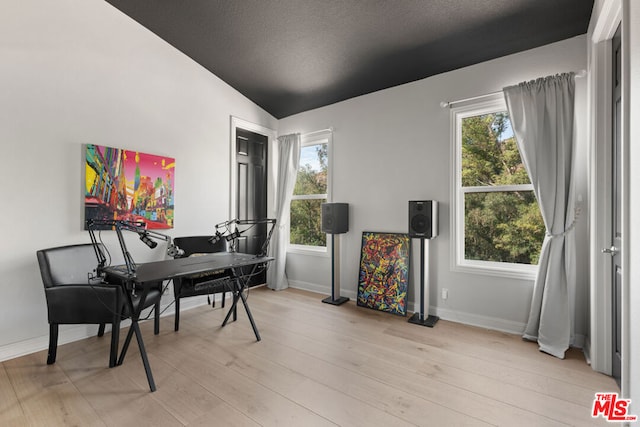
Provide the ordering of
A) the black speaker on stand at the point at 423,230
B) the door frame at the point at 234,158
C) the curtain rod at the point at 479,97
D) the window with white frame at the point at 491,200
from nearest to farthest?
the curtain rod at the point at 479,97 → the window with white frame at the point at 491,200 → the black speaker on stand at the point at 423,230 → the door frame at the point at 234,158

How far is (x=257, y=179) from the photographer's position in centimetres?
457

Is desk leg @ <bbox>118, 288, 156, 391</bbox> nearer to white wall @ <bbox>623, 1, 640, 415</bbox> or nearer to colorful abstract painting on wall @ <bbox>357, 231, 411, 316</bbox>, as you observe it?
colorful abstract painting on wall @ <bbox>357, 231, 411, 316</bbox>

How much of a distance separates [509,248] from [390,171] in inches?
58.1

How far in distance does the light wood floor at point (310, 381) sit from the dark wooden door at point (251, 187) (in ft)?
5.36

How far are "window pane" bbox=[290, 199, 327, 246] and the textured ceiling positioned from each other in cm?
161

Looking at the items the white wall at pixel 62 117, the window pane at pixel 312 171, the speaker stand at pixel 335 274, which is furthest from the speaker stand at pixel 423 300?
the white wall at pixel 62 117

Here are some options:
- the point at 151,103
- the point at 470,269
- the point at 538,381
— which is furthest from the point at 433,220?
the point at 151,103

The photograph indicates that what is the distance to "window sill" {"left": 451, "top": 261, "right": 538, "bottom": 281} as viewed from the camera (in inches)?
110

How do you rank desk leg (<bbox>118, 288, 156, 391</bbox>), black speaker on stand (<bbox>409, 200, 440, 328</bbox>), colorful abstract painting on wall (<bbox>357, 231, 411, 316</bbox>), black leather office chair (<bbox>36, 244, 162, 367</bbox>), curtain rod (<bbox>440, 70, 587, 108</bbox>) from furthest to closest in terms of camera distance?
colorful abstract painting on wall (<bbox>357, 231, 411, 316</bbox>)
black speaker on stand (<bbox>409, 200, 440, 328</bbox>)
curtain rod (<bbox>440, 70, 587, 108</bbox>)
black leather office chair (<bbox>36, 244, 162, 367</bbox>)
desk leg (<bbox>118, 288, 156, 391</bbox>)

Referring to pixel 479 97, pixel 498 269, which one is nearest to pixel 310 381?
pixel 498 269

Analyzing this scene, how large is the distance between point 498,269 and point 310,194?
257 centimetres

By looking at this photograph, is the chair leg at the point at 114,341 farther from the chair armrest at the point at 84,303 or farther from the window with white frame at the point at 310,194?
the window with white frame at the point at 310,194

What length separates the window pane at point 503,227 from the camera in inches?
113

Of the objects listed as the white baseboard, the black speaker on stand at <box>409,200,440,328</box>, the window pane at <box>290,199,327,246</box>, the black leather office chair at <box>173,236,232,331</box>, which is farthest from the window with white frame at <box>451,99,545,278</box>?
the black leather office chair at <box>173,236,232,331</box>
